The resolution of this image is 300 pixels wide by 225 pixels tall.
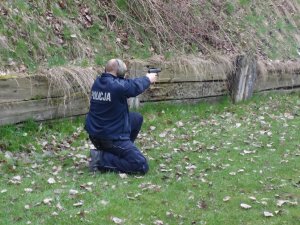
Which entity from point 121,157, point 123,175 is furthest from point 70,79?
point 123,175

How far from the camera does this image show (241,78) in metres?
14.0

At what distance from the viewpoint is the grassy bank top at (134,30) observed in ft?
36.4

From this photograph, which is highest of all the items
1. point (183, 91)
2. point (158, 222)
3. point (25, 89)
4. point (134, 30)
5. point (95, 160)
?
point (134, 30)

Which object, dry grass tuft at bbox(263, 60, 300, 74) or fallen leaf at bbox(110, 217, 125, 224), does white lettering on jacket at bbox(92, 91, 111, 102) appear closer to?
fallen leaf at bbox(110, 217, 125, 224)

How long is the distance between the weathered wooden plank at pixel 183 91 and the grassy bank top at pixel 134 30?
96 centimetres

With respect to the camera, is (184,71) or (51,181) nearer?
(51,181)

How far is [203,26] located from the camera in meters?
15.1

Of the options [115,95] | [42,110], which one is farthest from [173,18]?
[115,95]

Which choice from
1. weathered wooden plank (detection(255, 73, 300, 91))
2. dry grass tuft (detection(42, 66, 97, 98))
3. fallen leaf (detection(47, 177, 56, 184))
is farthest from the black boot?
weathered wooden plank (detection(255, 73, 300, 91))

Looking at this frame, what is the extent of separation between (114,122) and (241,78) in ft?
21.3

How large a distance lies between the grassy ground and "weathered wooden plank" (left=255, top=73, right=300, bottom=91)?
2.91 m

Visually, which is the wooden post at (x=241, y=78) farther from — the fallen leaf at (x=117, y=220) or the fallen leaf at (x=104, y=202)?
the fallen leaf at (x=117, y=220)

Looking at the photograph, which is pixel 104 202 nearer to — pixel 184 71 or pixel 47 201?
pixel 47 201

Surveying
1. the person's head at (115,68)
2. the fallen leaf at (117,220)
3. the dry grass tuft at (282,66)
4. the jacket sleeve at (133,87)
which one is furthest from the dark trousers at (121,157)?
the dry grass tuft at (282,66)
